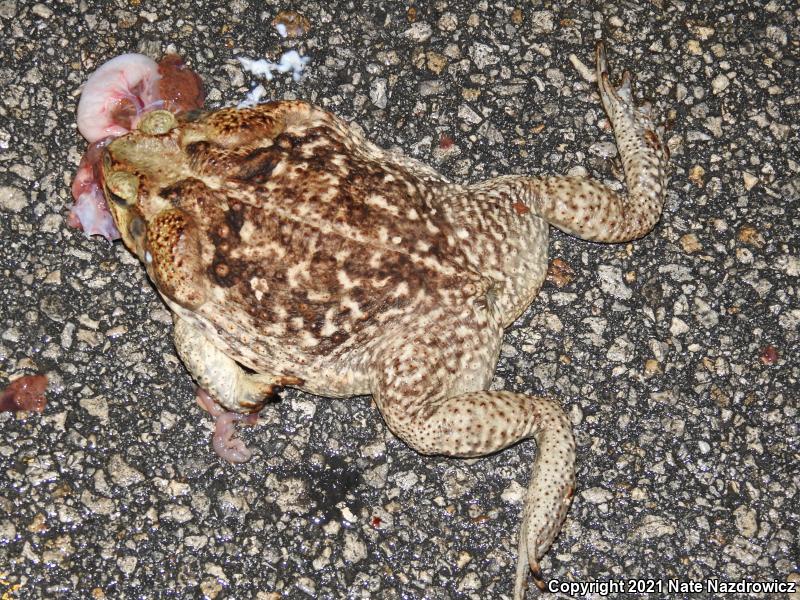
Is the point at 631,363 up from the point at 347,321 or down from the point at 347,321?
down

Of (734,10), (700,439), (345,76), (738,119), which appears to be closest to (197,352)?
(345,76)

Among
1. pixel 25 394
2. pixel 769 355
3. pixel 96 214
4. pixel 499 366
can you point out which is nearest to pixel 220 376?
pixel 25 394

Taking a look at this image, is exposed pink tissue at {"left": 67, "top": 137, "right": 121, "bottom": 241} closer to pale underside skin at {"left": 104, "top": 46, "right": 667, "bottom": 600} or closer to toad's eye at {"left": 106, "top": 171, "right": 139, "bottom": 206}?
pale underside skin at {"left": 104, "top": 46, "right": 667, "bottom": 600}

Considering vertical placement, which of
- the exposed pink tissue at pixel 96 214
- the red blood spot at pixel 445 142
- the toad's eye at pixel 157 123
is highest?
the toad's eye at pixel 157 123

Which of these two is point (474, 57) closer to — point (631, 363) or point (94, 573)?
point (631, 363)

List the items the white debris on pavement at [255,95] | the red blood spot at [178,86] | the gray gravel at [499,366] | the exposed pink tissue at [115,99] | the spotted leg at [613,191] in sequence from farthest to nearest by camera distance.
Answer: the white debris on pavement at [255,95] < the red blood spot at [178,86] < the exposed pink tissue at [115,99] < the spotted leg at [613,191] < the gray gravel at [499,366]

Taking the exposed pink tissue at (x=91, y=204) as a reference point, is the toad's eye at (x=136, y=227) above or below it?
above

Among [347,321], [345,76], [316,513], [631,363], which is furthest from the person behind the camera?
[345,76]

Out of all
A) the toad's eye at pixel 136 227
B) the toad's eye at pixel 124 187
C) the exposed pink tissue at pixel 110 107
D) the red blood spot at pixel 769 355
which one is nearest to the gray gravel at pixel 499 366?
the red blood spot at pixel 769 355

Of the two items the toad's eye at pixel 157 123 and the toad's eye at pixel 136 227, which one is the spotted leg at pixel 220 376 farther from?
the toad's eye at pixel 157 123
